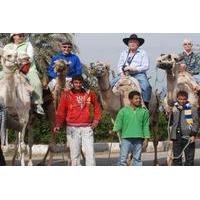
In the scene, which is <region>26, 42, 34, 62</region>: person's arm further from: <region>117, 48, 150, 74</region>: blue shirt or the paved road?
the paved road

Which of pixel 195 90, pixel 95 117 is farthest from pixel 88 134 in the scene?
pixel 195 90

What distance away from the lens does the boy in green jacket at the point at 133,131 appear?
12.8 metres

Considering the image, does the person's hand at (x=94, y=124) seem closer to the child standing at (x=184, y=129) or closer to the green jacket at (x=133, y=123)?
the green jacket at (x=133, y=123)

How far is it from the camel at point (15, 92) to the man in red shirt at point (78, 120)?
137cm

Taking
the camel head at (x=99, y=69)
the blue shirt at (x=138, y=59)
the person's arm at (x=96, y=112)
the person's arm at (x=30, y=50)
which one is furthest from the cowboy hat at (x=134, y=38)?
the person's arm at (x=30, y=50)

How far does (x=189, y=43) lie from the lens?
14.0m

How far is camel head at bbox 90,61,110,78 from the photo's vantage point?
1404cm

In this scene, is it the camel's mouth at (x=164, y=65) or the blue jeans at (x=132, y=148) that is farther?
the camel's mouth at (x=164, y=65)

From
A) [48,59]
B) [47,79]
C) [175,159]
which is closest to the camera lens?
[175,159]

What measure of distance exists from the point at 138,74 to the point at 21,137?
8.88ft

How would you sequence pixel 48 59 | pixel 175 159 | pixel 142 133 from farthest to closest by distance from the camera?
1. pixel 48 59
2. pixel 175 159
3. pixel 142 133

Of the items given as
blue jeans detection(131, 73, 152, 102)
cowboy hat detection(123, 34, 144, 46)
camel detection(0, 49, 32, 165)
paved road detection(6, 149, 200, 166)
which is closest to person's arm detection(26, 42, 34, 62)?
camel detection(0, 49, 32, 165)
